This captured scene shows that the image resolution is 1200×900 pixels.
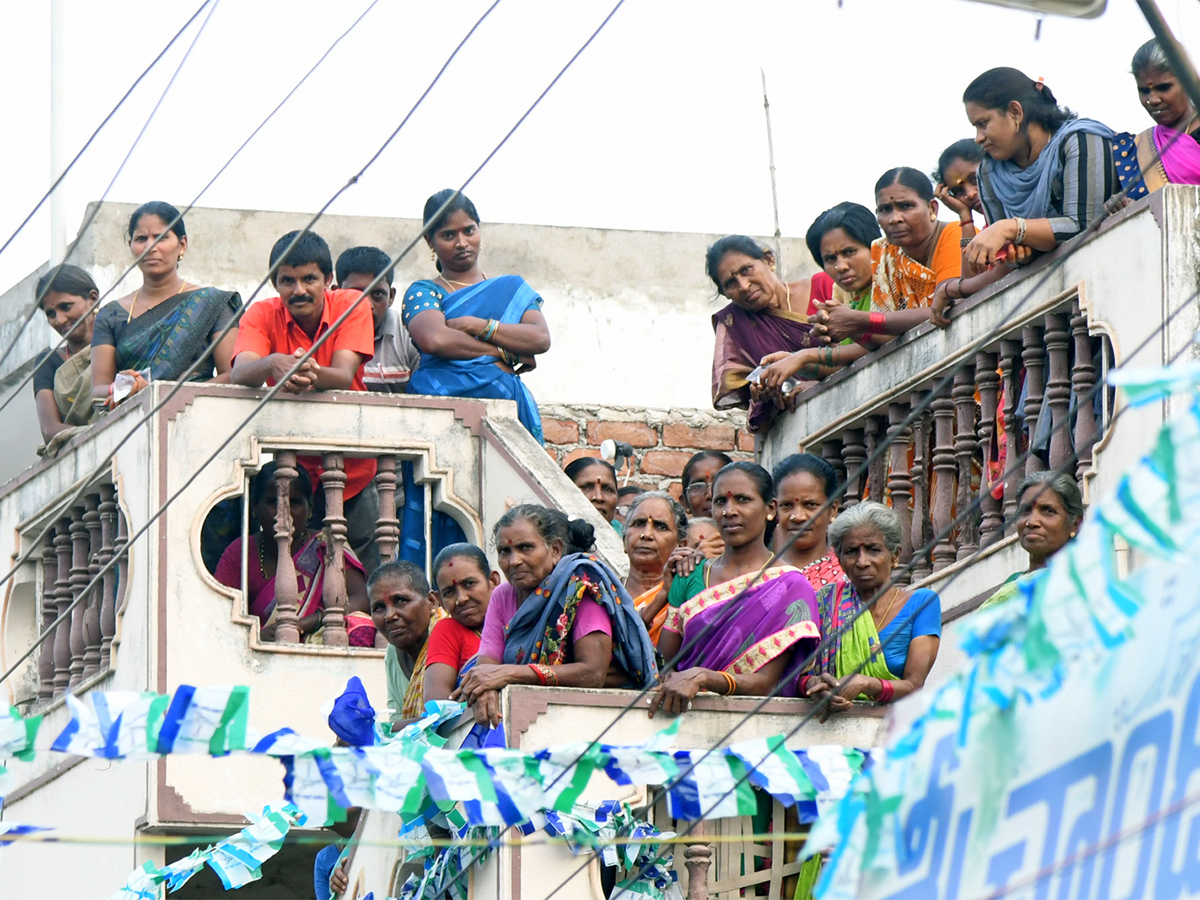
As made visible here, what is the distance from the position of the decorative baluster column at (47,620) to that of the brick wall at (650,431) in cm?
331

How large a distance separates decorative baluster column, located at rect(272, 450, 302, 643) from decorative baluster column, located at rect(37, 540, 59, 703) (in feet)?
4.34

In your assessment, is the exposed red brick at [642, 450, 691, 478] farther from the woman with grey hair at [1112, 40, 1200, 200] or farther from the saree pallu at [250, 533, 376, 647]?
the woman with grey hair at [1112, 40, 1200, 200]

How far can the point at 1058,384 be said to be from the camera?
27.3 feet

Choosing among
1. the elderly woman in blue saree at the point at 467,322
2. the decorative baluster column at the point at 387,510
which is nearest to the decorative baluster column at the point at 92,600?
the decorative baluster column at the point at 387,510

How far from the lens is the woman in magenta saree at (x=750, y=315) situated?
10.2 meters

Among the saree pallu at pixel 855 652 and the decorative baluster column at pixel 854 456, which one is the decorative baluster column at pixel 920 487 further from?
the saree pallu at pixel 855 652

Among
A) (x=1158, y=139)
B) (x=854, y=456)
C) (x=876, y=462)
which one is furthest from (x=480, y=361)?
(x=1158, y=139)

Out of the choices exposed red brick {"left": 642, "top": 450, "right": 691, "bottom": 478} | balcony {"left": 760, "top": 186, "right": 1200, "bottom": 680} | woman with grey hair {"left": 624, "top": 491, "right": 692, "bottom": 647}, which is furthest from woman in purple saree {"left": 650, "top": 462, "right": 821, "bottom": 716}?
exposed red brick {"left": 642, "top": 450, "right": 691, "bottom": 478}

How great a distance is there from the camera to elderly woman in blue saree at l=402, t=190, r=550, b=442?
10867 mm

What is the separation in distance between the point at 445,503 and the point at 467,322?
0.81 metres

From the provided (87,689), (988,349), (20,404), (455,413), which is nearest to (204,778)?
(87,689)

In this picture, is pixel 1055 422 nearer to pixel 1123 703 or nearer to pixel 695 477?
pixel 695 477

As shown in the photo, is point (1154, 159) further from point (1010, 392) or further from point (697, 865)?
point (697, 865)

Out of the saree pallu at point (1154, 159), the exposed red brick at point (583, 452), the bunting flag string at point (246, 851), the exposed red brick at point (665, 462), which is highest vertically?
the saree pallu at point (1154, 159)
